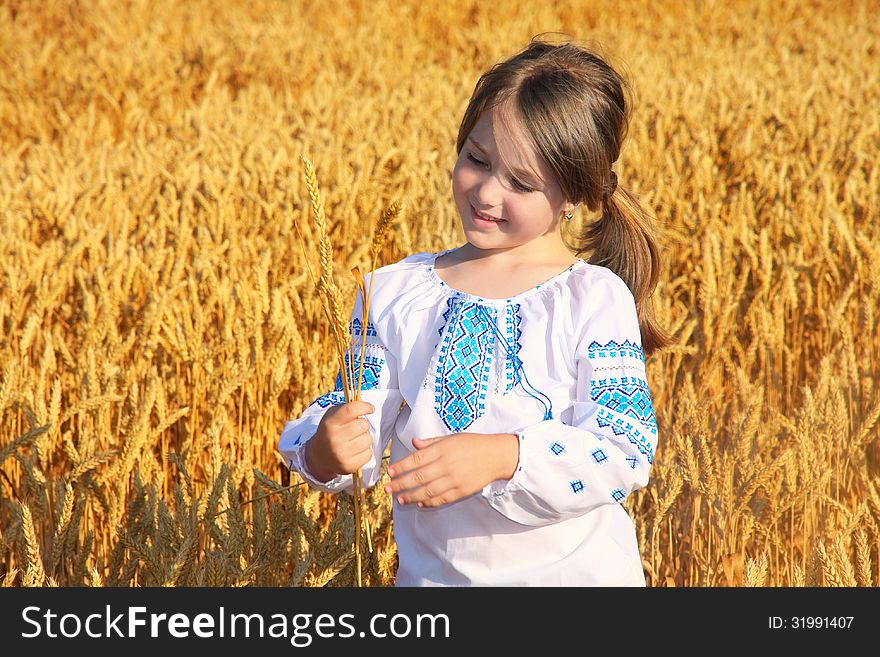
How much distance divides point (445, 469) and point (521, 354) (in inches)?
10.2

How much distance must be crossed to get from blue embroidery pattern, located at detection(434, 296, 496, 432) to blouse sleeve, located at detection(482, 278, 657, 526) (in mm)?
112

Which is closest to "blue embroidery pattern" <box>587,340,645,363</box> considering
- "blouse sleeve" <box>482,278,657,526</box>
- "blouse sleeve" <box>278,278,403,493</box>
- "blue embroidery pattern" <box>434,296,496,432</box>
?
"blouse sleeve" <box>482,278,657,526</box>

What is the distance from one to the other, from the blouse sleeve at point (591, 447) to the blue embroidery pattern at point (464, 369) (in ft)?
0.37

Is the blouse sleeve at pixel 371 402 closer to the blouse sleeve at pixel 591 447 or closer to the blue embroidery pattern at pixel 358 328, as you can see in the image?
the blue embroidery pattern at pixel 358 328

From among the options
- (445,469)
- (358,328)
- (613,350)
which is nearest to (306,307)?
(358,328)

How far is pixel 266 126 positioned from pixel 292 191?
53.7 inches

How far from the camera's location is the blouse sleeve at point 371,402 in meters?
1.33

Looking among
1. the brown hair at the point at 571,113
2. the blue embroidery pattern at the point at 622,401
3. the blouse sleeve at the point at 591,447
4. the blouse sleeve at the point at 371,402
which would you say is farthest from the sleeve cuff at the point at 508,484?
the brown hair at the point at 571,113

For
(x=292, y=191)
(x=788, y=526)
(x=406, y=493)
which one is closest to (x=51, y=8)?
(x=292, y=191)

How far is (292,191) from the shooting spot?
368 centimetres

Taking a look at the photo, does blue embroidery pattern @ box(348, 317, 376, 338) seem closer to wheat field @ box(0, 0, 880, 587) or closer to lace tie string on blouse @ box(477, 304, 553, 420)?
lace tie string on blouse @ box(477, 304, 553, 420)

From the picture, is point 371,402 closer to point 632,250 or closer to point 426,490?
point 426,490

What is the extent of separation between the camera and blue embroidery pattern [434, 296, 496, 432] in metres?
1.33

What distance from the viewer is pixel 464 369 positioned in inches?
52.6
